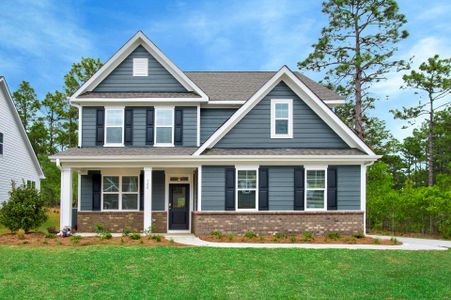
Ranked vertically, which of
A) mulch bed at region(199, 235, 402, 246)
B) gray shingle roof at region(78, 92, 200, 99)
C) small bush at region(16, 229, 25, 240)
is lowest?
mulch bed at region(199, 235, 402, 246)

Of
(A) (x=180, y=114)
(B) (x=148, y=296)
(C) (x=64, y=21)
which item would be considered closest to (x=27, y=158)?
(C) (x=64, y=21)

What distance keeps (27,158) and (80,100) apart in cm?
1301

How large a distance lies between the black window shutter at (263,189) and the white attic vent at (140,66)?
6491 millimetres

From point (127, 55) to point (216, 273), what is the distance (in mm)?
11577

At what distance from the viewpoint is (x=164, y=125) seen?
18219 mm

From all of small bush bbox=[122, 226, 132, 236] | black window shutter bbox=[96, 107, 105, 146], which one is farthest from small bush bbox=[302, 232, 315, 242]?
black window shutter bbox=[96, 107, 105, 146]

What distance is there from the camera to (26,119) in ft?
142

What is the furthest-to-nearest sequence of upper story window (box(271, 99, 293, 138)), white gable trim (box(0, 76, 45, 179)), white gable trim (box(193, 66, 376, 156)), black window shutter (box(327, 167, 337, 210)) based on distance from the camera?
white gable trim (box(0, 76, 45, 179)), upper story window (box(271, 99, 293, 138)), white gable trim (box(193, 66, 376, 156)), black window shutter (box(327, 167, 337, 210))

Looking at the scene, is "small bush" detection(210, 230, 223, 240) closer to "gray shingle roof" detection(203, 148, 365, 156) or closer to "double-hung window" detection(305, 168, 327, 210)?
"gray shingle roof" detection(203, 148, 365, 156)

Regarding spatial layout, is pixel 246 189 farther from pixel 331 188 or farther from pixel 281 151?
pixel 331 188

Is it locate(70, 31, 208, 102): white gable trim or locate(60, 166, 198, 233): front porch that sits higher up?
locate(70, 31, 208, 102): white gable trim

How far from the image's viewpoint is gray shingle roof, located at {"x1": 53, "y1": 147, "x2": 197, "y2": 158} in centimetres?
1662

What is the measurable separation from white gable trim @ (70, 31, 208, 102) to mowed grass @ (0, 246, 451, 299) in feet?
25.4

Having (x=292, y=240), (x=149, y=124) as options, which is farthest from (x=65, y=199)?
(x=292, y=240)
